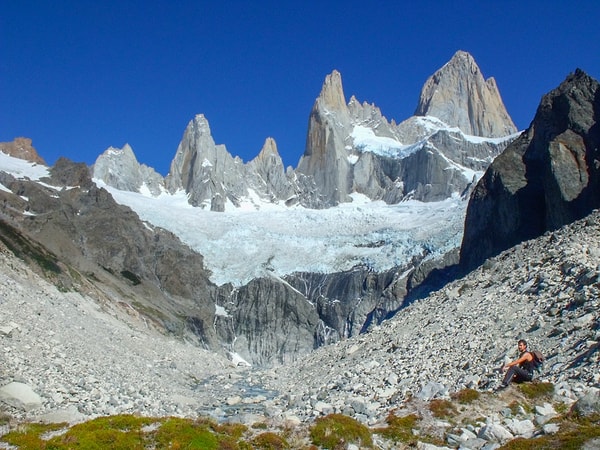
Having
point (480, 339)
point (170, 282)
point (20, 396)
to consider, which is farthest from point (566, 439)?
point (170, 282)

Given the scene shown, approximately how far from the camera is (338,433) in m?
16.8

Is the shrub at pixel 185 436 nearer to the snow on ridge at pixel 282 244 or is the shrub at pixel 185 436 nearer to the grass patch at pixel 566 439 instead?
the grass patch at pixel 566 439

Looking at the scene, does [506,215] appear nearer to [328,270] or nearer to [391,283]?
[391,283]

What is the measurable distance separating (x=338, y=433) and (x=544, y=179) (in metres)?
67.8

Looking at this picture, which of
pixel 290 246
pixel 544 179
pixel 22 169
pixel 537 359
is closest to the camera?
pixel 537 359

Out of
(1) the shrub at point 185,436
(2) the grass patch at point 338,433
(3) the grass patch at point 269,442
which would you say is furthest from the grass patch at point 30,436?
(2) the grass patch at point 338,433

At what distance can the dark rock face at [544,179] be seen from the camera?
2864 inches

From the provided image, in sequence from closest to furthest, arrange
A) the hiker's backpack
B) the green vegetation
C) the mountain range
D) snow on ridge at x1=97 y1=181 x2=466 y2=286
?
1. the green vegetation
2. the hiker's backpack
3. the mountain range
4. snow on ridge at x1=97 y1=181 x2=466 y2=286

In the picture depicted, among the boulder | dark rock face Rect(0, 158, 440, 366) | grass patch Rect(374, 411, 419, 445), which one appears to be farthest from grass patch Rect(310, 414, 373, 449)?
dark rock face Rect(0, 158, 440, 366)

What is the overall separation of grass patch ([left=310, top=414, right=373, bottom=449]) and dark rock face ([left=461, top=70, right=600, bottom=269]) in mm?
59520

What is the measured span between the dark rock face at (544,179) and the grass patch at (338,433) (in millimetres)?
59520

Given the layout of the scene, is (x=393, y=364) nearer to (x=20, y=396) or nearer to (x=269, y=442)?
(x=269, y=442)

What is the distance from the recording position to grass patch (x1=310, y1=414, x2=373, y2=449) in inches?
647

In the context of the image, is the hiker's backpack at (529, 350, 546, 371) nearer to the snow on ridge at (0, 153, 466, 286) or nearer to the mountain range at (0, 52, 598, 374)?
the mountain range at (0, 52, 598, 374)
